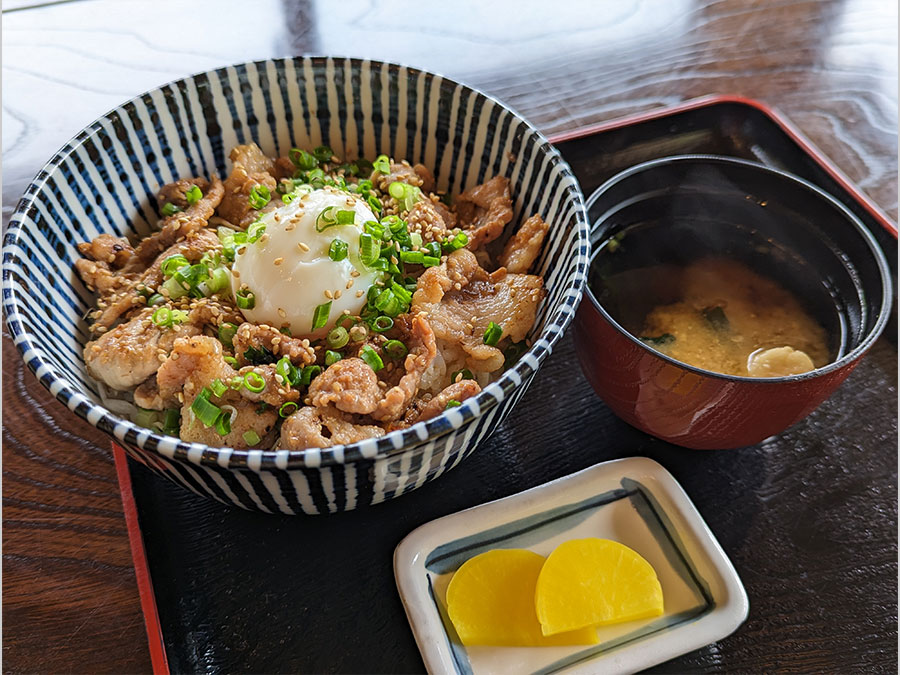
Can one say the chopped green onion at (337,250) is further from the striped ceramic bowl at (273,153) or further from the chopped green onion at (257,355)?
the striped ceramic bowl at (273,153)

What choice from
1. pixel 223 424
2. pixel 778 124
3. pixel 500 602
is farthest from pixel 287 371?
pixel 778 124

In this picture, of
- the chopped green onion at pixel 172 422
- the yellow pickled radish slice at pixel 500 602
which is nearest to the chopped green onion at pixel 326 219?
the chopped green onion at pixel 172 422

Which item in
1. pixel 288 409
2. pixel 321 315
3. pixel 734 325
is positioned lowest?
pixel 734 325

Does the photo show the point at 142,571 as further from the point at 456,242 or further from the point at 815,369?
the point at 815,369

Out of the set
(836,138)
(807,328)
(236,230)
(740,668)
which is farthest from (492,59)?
(740,668)

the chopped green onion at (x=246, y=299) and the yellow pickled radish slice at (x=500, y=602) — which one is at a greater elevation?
the chopped green onion at (x=246, y=299)

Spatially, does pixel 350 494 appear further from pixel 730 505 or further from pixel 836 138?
pixel 836 138
